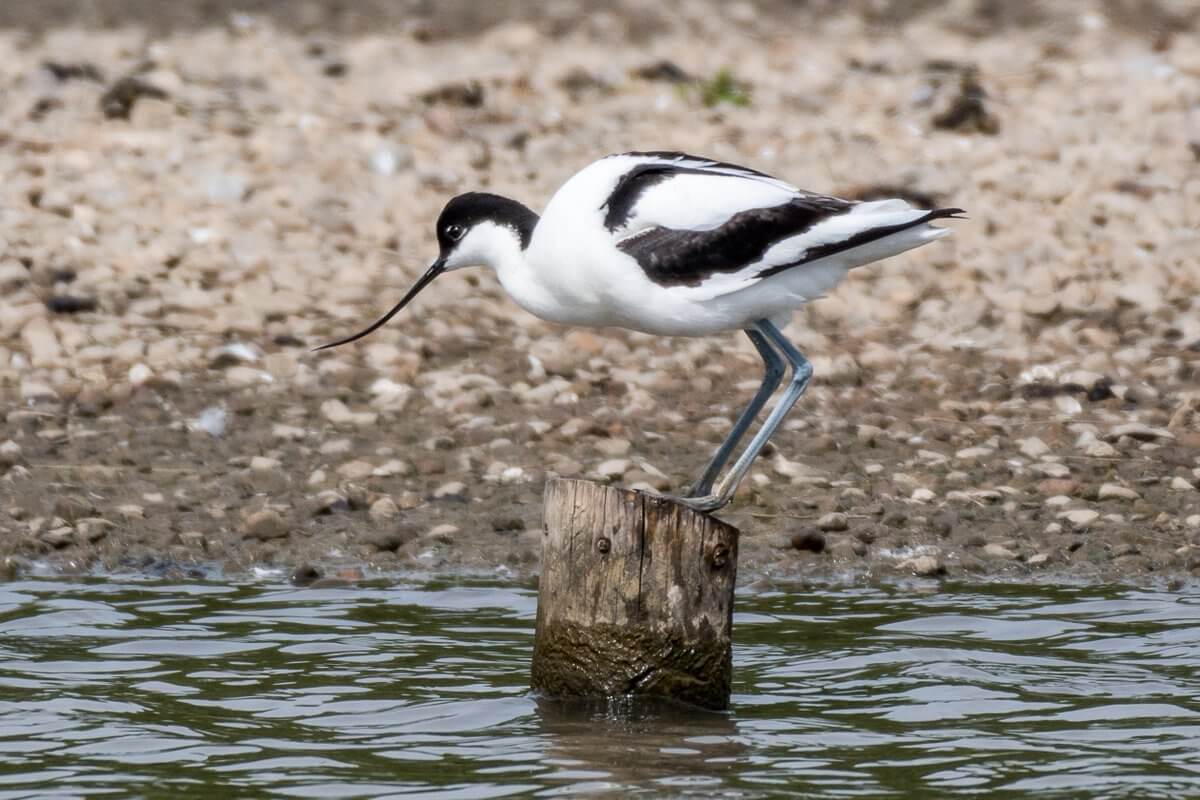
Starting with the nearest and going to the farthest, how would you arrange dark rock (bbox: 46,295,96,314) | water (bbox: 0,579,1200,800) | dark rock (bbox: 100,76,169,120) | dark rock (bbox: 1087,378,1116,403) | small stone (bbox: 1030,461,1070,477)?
water (bbox: 0,579,1200,800) → small stone (bbox: 1030,461,1070,477) → dark rock (bbox: 1087,378,1116,403) → dark rock (bbox: 46,295,96,314) → dark rock (bbox: 100,76,169,120)

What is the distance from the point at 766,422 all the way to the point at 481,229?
3.81 feet

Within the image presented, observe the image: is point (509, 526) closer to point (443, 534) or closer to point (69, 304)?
point (443, 534)

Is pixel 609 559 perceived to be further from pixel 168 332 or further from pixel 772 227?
pixel 168 332

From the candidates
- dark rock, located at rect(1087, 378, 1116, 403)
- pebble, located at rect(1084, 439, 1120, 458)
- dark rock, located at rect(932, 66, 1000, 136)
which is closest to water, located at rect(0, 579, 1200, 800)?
pebble, located at rect(1084, 439, 1120, 458)

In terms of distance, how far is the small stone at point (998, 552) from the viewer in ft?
24.6

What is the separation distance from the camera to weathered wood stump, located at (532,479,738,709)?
18.1 feet

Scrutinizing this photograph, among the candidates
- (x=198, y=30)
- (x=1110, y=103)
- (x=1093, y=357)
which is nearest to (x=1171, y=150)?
(x=1110, y=103)

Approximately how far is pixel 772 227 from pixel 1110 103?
6.61m

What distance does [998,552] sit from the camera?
7.53 meters

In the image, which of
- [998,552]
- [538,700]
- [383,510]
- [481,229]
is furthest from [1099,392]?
[538,700]

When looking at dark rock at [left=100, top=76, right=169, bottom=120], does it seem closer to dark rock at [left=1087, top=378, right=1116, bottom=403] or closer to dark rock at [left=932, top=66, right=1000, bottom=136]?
dark rock at [left=932, top=66, right=1000, bottom=136]

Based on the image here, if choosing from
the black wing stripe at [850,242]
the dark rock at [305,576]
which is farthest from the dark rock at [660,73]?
the black wing stripe at [850,242]

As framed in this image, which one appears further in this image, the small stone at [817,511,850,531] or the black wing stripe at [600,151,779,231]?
the small stone at [817,511,850,531]

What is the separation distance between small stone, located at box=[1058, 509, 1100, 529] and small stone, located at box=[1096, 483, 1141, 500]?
141mm
